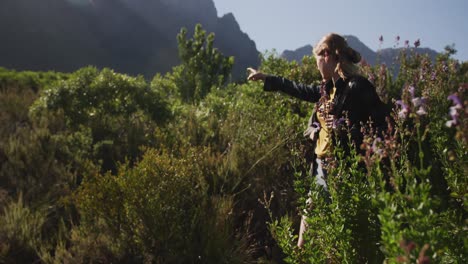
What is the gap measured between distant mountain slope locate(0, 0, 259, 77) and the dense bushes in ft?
174

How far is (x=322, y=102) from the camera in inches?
95.7

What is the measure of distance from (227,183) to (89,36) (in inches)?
3658

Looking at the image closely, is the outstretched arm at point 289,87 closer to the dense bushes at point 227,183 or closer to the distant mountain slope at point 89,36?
the dense bushes at point 227,183

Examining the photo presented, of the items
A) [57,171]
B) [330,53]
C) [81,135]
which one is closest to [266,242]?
[330,53]

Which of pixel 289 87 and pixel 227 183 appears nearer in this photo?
pixel 289 87

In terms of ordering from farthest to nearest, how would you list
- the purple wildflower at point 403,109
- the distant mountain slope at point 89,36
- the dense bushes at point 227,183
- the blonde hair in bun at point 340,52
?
the distant mountain slope at point 89,36, the blonde hair in bun at point 340,52, the dense bushes at point 227,183, the purple wildflower at point 403,109

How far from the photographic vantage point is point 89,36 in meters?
88.2

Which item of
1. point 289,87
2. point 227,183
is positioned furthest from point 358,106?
point 227,183

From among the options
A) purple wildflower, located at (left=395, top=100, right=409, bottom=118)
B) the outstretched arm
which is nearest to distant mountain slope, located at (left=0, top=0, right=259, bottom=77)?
the outstretched arm

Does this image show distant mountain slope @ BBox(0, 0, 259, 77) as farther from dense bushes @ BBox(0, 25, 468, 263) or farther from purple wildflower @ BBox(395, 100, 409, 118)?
purple wildflower @ BBox(395, 100, 409, 118)

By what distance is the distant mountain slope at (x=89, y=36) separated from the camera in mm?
69750

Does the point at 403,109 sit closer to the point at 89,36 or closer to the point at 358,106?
the point at 358,106

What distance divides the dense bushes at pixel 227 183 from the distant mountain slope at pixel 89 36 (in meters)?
53.0

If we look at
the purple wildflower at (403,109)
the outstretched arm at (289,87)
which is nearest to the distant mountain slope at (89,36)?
the outstretched arm at (289,87)
